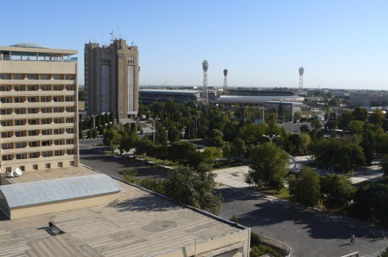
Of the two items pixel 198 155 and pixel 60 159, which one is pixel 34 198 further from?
pixel 198 155

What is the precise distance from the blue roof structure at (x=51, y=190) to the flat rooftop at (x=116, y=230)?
29.4 inches

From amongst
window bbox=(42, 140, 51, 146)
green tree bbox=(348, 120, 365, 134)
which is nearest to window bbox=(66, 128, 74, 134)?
window bbox=(42, 140, 51, 146)

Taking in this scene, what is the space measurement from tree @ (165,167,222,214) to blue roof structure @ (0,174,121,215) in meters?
3.03

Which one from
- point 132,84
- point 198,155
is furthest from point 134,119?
point 198,155

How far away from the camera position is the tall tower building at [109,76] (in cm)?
7838

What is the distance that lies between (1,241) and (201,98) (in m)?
113

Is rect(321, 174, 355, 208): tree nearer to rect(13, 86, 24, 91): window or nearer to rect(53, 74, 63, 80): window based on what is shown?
rect(53, 74, 63, 80): window

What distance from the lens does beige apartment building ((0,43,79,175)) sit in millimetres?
26172

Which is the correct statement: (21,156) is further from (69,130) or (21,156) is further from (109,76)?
(109,76)

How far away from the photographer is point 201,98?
12862 centimetres

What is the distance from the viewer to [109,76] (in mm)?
79500

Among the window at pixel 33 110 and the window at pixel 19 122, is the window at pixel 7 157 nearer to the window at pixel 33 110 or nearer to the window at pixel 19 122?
the window at pixel 19 122

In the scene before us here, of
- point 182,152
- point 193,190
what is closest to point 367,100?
point 182,152

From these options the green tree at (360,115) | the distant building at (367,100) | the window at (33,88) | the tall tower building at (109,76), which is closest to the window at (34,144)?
the window at (33,88)
